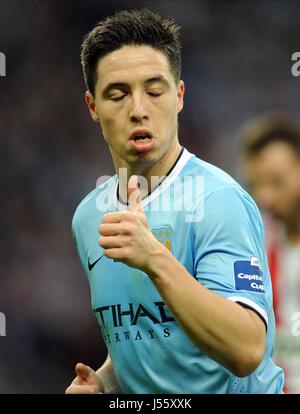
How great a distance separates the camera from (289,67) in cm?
717

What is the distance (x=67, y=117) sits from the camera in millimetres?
7098

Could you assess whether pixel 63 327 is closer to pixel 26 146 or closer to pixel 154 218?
pixel 26 146

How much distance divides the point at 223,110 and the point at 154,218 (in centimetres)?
435

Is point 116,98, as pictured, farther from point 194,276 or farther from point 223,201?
point 194,276

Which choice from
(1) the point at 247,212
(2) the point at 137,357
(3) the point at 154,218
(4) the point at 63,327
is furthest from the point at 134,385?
(4) the point at 63,327

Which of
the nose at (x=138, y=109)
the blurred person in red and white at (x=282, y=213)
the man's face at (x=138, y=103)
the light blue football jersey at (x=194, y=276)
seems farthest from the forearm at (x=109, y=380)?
the blurred person in red and white at (x=282, y=213)

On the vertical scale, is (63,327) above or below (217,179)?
below

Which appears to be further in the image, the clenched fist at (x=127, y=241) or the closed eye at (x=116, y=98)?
the closed eye at (x=116, y=98)

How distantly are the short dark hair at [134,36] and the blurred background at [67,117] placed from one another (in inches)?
136

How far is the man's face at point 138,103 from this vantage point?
2.93 meters

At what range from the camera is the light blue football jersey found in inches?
103

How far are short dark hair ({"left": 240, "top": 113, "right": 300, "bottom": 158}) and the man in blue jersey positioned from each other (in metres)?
3.17

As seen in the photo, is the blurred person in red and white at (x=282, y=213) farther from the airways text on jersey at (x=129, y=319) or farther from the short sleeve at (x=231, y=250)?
the short sleeve at (x=231, y=250)

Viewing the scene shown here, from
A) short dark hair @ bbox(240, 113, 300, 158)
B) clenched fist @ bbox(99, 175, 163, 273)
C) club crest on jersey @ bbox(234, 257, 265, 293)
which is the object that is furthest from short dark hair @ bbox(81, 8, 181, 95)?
short dark hair @ bbox(240, 113, 300, 158)
